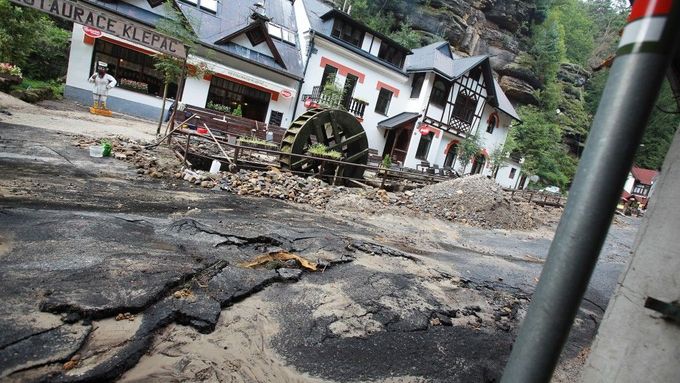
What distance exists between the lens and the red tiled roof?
37.2 meters

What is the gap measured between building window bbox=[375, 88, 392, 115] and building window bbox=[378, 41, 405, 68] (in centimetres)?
194

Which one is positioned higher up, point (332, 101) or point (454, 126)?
point (454, 126)

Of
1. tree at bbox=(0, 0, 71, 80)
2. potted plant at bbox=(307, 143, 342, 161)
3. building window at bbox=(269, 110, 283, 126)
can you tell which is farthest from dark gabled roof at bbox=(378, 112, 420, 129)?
tree at bbox=(0, 0, 71, 80)

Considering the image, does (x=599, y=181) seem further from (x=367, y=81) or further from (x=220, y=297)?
(x=367, y=81)

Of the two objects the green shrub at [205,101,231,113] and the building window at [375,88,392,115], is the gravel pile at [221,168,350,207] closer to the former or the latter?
the green shrub at [205,101,231,113]

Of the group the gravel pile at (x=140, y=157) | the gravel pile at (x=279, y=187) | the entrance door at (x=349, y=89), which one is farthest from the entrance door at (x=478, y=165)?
the gravel pile at (x=140, y=157)

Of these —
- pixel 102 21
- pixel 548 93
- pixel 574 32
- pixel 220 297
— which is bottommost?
pixel 220 297

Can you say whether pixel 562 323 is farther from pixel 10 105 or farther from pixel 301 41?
pixel 301 41

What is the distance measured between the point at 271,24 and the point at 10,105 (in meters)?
12.8

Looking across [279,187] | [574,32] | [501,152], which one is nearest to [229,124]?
[279,187]

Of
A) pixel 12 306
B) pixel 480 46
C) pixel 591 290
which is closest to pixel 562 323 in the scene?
pixel 12 306

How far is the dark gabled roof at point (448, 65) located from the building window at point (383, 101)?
6.85ft

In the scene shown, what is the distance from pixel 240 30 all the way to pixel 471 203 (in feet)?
44.6

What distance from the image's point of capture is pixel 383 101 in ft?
72.2
